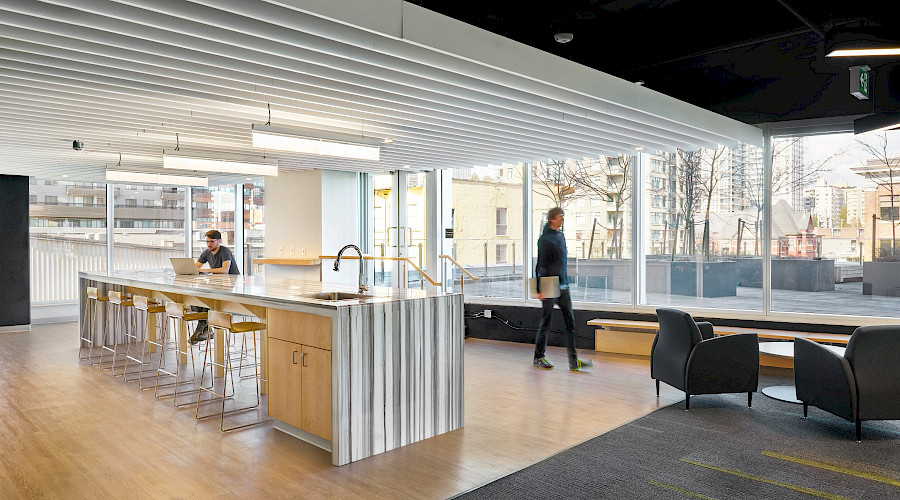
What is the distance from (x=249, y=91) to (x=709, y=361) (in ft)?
14.0

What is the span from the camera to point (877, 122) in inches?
228

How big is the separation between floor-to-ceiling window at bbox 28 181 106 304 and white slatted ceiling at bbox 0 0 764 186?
3728 millimetres

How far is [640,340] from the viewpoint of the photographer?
7.71 meters

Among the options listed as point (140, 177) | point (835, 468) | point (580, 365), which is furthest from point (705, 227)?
point (140, 177)

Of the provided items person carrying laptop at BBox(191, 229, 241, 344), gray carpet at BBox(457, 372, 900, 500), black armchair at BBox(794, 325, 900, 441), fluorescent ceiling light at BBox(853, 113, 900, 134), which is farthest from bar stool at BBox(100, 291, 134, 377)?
fluorescent ceiling light at BBox(853, 113, 900, 134)

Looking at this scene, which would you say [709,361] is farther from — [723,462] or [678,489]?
[678,489]

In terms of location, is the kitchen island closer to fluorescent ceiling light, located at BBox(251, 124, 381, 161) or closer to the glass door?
fluorescent ceiling light, located at BBox(251, 124, 381, 161)

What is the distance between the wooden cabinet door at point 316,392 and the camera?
163 inches

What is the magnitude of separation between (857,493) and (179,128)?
20.2 feet

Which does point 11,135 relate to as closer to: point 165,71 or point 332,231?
→ point 165,71

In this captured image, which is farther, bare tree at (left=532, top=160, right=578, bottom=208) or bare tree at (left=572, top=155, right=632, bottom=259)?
bare tree at (left=532, top=160, right=578, bottom=208)

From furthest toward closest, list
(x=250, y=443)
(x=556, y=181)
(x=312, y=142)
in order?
(x=556, y=181) → (x=312, y=142) → (x=250, y=443)

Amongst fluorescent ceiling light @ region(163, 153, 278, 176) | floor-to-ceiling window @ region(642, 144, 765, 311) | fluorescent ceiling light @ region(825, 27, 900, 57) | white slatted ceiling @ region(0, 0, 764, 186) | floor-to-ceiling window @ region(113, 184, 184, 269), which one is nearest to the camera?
white slatted ceiling @ region(0, 0, 764, 186)

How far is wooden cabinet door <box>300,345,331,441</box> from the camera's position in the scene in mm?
4148
